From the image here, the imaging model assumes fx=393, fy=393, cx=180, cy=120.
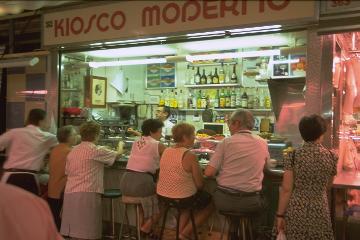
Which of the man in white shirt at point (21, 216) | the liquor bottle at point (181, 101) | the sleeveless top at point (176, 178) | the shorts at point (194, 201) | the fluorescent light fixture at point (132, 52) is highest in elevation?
the fluorescent light fixture at point (132, 52)

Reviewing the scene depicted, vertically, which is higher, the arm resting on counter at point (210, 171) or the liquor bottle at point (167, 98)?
the liquor bottle at point (167, 98)

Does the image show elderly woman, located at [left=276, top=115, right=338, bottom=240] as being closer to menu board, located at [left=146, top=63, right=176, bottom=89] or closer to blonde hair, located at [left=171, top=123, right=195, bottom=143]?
blonde hair, located at [left=171, top=123, right=195, bottom=143]

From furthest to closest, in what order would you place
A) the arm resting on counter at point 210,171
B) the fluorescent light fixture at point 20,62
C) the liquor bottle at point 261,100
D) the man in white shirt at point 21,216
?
the liquor bottle at point 261,100 → the fluorescent light fixture at point 20,62 → the arm resting on counter at point 210,171 → the man in white shirt at point 21,216

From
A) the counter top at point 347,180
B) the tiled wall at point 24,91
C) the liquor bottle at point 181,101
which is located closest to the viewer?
the counter top at point 347,180

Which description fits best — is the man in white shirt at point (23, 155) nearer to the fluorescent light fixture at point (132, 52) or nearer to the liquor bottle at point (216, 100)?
the fluorescent light fixture at point (132, 52)

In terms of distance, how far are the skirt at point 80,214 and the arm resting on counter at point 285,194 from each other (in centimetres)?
193

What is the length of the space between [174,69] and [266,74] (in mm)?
2599

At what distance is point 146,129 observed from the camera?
13.8 ft

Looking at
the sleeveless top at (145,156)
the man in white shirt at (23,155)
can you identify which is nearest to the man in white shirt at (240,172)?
the sleeveless top at (145,156)

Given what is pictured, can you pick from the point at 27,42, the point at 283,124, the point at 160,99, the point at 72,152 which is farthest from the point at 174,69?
the point at 72,152

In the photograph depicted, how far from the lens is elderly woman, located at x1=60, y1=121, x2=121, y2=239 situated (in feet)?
13.2

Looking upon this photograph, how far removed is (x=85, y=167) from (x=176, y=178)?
1.00 metres

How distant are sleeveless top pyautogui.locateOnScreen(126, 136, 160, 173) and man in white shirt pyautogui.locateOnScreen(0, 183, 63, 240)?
2910mm

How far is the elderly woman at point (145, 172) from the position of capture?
→ 160 inches
